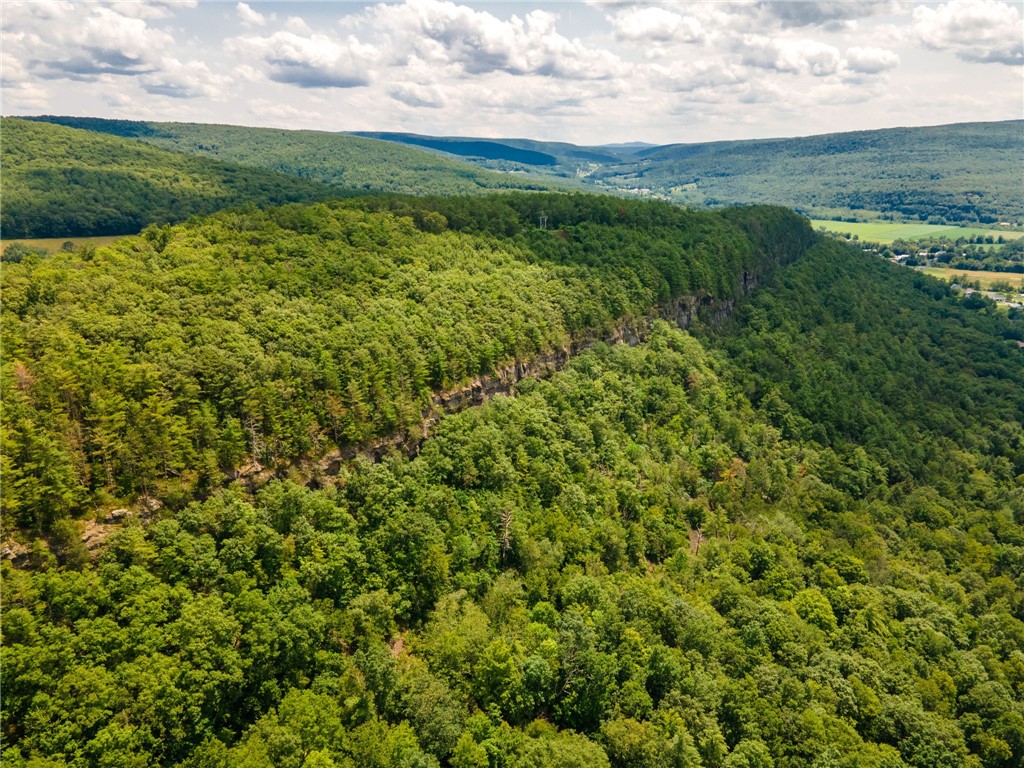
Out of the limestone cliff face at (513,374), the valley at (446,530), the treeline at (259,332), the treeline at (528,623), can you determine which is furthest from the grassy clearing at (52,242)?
the treeline at (528,623)

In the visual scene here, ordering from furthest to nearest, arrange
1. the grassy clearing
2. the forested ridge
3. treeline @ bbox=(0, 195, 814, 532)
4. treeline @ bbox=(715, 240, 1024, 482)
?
the grassy clearing → treeline @ bbox=(715, 240, 1024, 482) → treeline @ bbox=(0, 195, 814, 532) → the forested ridge

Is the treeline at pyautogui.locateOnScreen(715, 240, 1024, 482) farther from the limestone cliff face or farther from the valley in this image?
the limestone cliff face

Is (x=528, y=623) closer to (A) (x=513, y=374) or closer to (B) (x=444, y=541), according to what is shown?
Answer: (B) (x=444, y=541)

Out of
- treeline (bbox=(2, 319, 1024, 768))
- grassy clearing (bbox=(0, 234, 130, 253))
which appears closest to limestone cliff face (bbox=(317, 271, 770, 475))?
treeline (bbox=(2, 319, 1024, 768))

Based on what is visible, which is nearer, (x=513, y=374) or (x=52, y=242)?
(x=513, y=374)

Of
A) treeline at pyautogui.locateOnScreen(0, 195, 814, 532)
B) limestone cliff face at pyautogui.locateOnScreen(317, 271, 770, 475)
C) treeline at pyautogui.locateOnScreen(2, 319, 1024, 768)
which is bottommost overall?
treeline at pyautogui.locateOnScreen(2, 319, 1024, 768)

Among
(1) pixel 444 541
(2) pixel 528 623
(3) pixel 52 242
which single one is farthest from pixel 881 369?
(3) pixel 52 242

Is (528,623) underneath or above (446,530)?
underneath

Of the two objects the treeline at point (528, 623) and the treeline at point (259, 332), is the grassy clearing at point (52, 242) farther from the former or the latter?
the treeline at point (528, 623)
